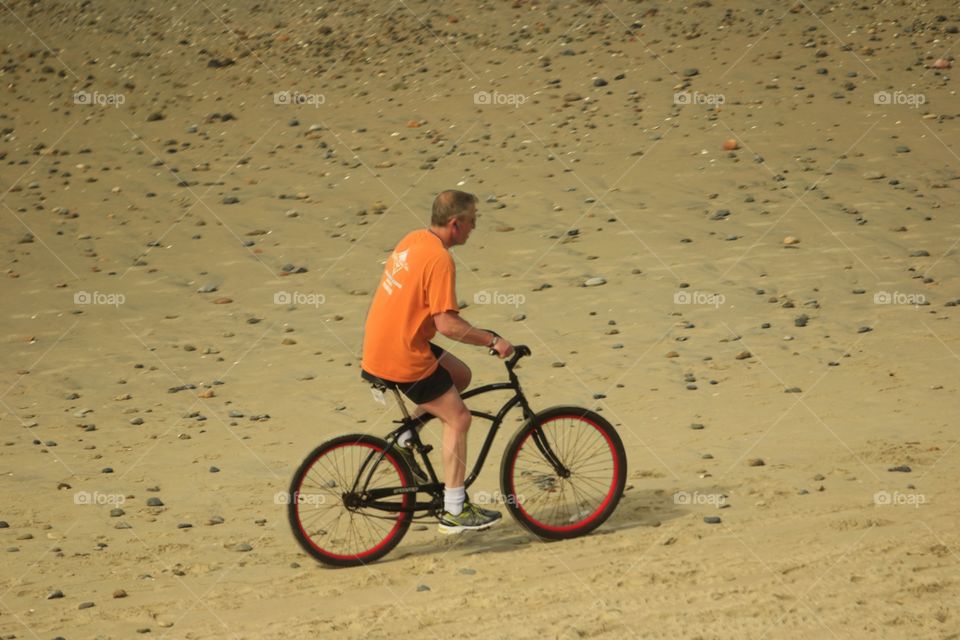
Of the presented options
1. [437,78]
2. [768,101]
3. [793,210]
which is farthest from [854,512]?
[437,78]

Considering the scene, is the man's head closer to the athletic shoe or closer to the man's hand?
the man's hand

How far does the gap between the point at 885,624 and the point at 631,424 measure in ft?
11.7

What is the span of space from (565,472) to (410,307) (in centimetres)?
132

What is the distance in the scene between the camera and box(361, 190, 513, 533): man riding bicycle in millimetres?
6664

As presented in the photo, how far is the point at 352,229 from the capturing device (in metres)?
14.4

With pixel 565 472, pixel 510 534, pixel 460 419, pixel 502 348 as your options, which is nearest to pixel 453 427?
pixel 460 419

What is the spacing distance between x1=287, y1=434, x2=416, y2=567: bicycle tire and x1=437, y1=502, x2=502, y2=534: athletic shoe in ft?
0.64

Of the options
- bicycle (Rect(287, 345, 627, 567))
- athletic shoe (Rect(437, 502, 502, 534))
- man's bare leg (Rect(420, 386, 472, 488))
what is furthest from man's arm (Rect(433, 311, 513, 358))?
athletic shoe (Rect(437, 502, 502, 534))

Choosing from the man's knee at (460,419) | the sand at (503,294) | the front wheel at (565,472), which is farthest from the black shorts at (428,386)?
the sand at (503,294)

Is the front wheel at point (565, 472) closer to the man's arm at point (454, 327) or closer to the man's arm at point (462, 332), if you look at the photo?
the man's arm at point (462, 332)

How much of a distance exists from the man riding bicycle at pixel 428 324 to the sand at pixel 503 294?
31.4 inches

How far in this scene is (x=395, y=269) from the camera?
6.77 metres

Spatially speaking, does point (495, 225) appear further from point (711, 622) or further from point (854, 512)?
point (711, 622)

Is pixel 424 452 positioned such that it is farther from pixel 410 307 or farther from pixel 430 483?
pixel 410 307
